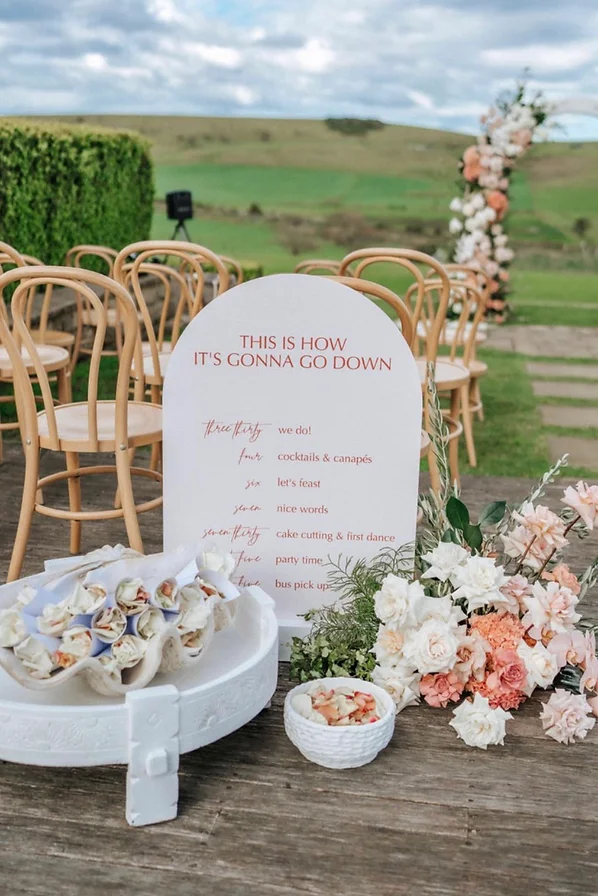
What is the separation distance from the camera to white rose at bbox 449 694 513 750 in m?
1.74

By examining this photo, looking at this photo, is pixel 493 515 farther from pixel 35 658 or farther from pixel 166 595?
pixel 35 658

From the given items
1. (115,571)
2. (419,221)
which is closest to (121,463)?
(115,571)

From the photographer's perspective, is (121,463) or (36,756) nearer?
(36,756)

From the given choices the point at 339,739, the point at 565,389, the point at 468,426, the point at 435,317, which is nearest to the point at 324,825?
the point at 339,739

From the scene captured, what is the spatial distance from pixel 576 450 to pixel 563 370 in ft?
6.71

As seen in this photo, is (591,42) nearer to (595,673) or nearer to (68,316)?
(68,316)

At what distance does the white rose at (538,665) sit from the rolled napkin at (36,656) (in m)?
0.97

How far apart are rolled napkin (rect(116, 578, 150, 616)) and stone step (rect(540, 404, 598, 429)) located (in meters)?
3.61

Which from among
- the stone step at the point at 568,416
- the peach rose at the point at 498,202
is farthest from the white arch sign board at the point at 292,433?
the peach rose at the point at 498,202

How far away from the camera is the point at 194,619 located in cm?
161

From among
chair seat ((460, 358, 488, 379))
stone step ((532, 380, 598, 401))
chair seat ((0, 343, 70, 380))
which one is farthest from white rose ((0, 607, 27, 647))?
stone step ((532, 380, 598, 401))

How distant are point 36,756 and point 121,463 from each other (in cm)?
93

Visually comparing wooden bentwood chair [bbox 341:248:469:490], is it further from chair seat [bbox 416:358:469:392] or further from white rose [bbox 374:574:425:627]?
white rose [bbox 374:574:425:627]

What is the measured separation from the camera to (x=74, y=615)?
61.1 inches
